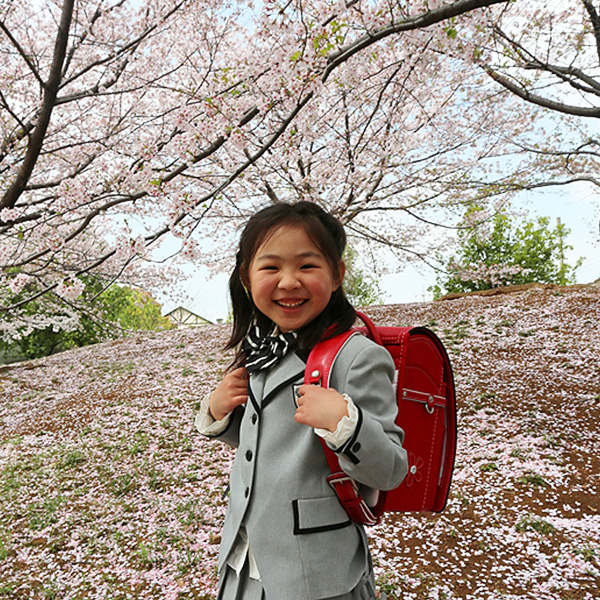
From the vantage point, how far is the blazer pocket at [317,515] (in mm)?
1180

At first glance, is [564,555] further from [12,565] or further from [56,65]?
[56,65]

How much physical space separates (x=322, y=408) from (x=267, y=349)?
1.17 ft

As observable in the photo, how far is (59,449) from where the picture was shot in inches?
245

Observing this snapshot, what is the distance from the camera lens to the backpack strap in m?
1.18

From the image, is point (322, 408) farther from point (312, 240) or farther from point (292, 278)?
point (312, 240)

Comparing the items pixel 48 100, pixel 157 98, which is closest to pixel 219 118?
pixel 48 100

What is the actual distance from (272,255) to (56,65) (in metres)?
3.40

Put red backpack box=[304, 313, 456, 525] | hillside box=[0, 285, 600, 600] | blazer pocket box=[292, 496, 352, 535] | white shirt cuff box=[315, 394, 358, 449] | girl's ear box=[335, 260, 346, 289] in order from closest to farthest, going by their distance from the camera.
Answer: white shirt cuff box=[315, 394, 358, 449], blazer pocket box=[292, 496, 352, 535], red backpack box=[304, 313, 456, 525], girl's ear box=[335, 260, 346, 289], hillside box=[0, 285, 600, 600]

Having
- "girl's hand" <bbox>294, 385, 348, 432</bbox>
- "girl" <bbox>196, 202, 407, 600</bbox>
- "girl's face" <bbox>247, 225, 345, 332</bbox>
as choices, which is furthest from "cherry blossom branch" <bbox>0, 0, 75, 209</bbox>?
"girl's hand" <bbox>294, 385, 348, 432</bbox>

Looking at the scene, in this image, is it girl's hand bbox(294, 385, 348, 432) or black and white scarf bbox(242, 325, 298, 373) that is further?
black and white scarf bbox(242, 325, 298, 373)

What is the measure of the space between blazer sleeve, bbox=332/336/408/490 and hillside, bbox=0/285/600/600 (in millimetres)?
2367

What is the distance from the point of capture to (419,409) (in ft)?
4.53

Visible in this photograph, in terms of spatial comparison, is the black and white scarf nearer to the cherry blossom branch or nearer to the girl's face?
the girl's face

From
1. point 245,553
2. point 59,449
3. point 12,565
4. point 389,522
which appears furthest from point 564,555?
point 59,449
